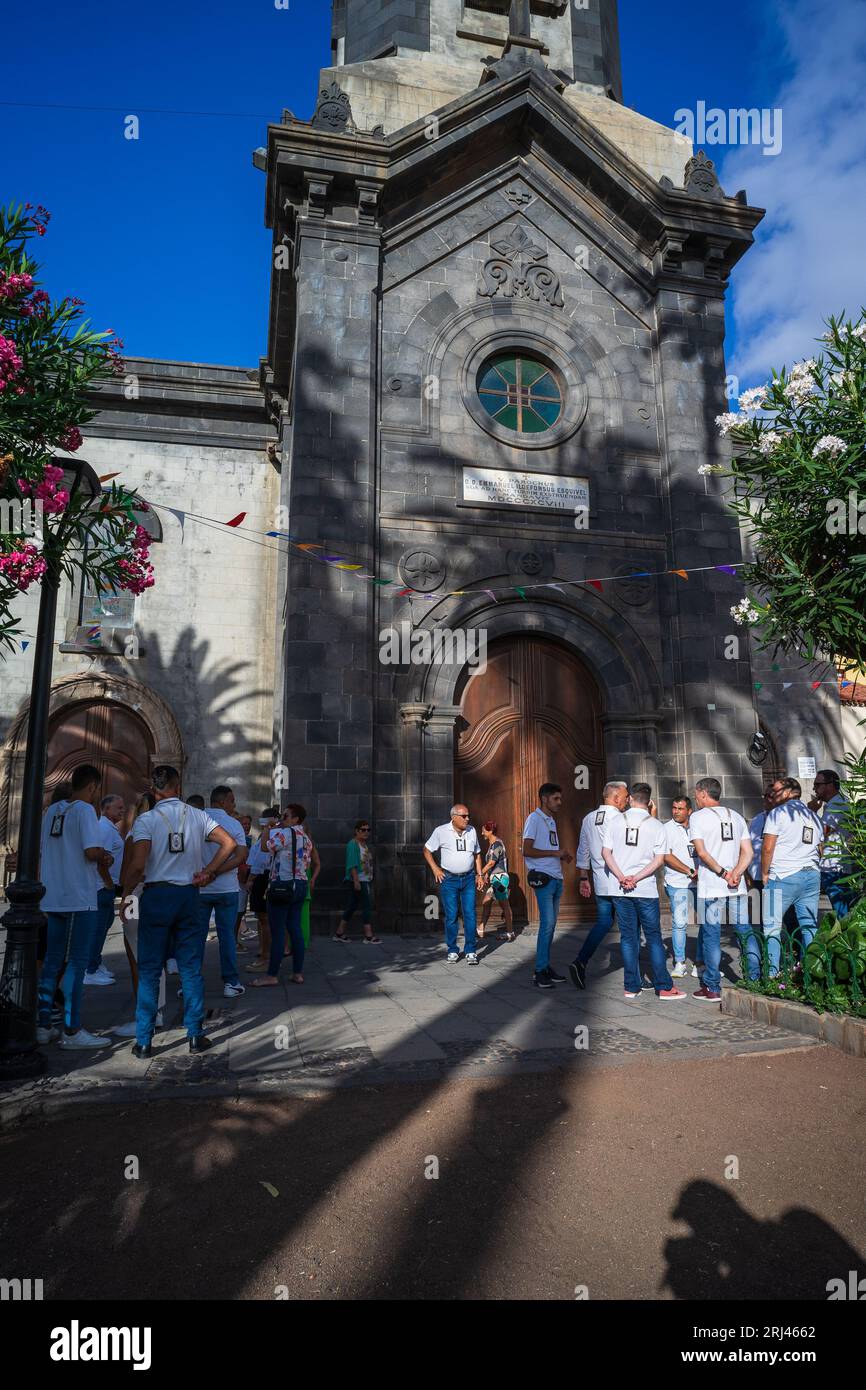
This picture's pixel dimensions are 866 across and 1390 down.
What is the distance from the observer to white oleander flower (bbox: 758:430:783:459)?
7.16 metres

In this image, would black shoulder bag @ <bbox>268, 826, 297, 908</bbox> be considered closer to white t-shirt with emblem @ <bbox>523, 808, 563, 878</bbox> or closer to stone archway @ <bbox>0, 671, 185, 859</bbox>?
white t-shirt with emblem @ <bbox>523, 808, 563, 878</bbox>

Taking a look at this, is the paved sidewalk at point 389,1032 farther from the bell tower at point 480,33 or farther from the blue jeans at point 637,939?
the bell tower at point 480,33

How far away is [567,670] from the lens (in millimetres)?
13828

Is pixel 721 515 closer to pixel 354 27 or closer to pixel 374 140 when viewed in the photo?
pixel 374 140

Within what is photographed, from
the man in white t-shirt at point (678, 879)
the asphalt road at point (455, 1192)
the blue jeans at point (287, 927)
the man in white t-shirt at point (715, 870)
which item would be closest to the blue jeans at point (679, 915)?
the man in white t-shirt at point (678, 879)

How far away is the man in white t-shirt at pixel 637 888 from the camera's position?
7762mm

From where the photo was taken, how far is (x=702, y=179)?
1514 centimetres

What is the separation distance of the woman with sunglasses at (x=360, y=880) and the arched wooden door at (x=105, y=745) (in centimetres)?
650

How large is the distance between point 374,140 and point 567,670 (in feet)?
29.4

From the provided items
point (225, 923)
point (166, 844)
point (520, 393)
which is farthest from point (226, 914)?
point (520, 393)

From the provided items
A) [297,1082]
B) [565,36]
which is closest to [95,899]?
[297,1082]

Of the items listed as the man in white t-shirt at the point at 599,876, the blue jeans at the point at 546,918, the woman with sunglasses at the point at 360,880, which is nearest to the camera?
the man in white t-shirt at the point at 599,876

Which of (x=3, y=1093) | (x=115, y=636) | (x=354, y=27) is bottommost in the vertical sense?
(x=3, y=1093)

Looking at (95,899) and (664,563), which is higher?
(664,563)
